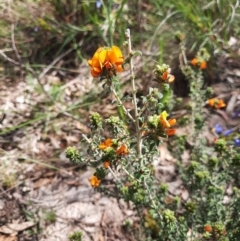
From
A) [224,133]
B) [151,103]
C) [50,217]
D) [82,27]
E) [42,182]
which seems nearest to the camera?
[151,103]

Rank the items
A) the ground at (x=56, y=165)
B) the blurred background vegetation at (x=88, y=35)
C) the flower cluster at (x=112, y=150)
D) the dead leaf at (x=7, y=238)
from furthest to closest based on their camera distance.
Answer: the blurred background vegetation at (x=88, y=35), the ground at (x=56, y=165), the dead leaf at (x=7, y=238), the flower cluster at (x=112, y=150)

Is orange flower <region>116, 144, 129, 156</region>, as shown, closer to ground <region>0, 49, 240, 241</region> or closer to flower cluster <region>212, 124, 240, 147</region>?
ground <region>0, 49, 240, 241</region>

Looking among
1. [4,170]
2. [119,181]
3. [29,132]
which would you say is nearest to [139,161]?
[119,181]

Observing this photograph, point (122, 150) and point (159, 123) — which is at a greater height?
point (159, 123)

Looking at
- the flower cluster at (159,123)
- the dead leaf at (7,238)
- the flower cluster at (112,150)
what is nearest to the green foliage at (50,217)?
the dead leaf at (7,238)

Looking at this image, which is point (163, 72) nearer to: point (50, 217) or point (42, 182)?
point (50, 217)

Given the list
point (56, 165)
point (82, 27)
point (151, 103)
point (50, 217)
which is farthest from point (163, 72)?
point (82, 27)

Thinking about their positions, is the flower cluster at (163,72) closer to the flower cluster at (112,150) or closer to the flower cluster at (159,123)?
the flower cluster at (159,123)

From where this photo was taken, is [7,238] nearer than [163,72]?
No
